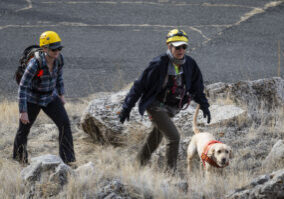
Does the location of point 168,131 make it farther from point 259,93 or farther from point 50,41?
point 259,93

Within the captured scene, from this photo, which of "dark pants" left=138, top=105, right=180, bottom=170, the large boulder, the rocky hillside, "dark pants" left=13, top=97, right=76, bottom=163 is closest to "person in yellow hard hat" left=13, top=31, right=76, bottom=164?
"dark pants" left=13, top=97, right=76, bottom=163

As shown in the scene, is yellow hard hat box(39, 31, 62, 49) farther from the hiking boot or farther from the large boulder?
the large boulder

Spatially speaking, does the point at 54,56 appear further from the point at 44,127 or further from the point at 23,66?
the point at 44,127

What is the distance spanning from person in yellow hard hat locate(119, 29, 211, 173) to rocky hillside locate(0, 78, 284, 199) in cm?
43

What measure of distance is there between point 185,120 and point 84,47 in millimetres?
5862

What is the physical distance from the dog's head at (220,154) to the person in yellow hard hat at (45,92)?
1.48m

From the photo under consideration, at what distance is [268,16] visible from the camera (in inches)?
529

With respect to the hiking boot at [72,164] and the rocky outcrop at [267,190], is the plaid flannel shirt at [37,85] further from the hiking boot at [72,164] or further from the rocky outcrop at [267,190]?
the rocky outcrop at [267,190]

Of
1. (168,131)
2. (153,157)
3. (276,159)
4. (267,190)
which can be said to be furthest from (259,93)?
(267,190)

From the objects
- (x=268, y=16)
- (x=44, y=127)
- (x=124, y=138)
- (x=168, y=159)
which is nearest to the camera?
(x=168, y=159)

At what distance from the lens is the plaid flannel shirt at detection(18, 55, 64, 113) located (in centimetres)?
455

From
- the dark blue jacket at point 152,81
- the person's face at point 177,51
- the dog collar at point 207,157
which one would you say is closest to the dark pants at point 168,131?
the dark blue jacket at point 152,81

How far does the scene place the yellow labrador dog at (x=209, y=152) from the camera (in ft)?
15.2

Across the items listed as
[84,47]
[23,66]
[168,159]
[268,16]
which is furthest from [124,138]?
[268,16]
